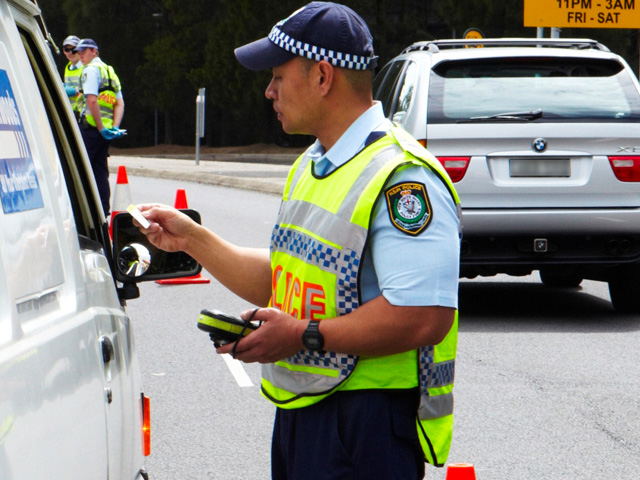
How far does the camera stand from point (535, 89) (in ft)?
27.1

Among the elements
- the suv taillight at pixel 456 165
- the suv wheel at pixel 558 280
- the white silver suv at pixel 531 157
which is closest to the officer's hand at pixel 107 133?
the suv wheel at pixel 558 280

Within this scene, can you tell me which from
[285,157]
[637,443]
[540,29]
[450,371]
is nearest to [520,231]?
[637,443]

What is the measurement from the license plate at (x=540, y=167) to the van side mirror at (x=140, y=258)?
16.9 ft

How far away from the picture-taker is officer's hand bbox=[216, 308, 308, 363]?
97.9 inches

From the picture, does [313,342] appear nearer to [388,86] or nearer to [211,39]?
[388,86]

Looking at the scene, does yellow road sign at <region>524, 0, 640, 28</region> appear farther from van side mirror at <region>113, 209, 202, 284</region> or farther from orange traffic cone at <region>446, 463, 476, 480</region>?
van side mirror at <region>113, 209, 202, 284</region>

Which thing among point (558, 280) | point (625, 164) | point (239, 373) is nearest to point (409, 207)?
point (239, 373)

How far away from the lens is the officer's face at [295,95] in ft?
8.54

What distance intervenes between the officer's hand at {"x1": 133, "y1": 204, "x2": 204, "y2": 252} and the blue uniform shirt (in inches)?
24.2

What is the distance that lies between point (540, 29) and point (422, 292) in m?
19.5

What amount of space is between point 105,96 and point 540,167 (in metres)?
6.53

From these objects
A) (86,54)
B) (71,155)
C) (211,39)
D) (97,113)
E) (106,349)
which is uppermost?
(211,39)

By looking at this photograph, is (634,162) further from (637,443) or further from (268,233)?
(268,233)

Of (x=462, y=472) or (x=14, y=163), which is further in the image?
(x=462, y=472)
